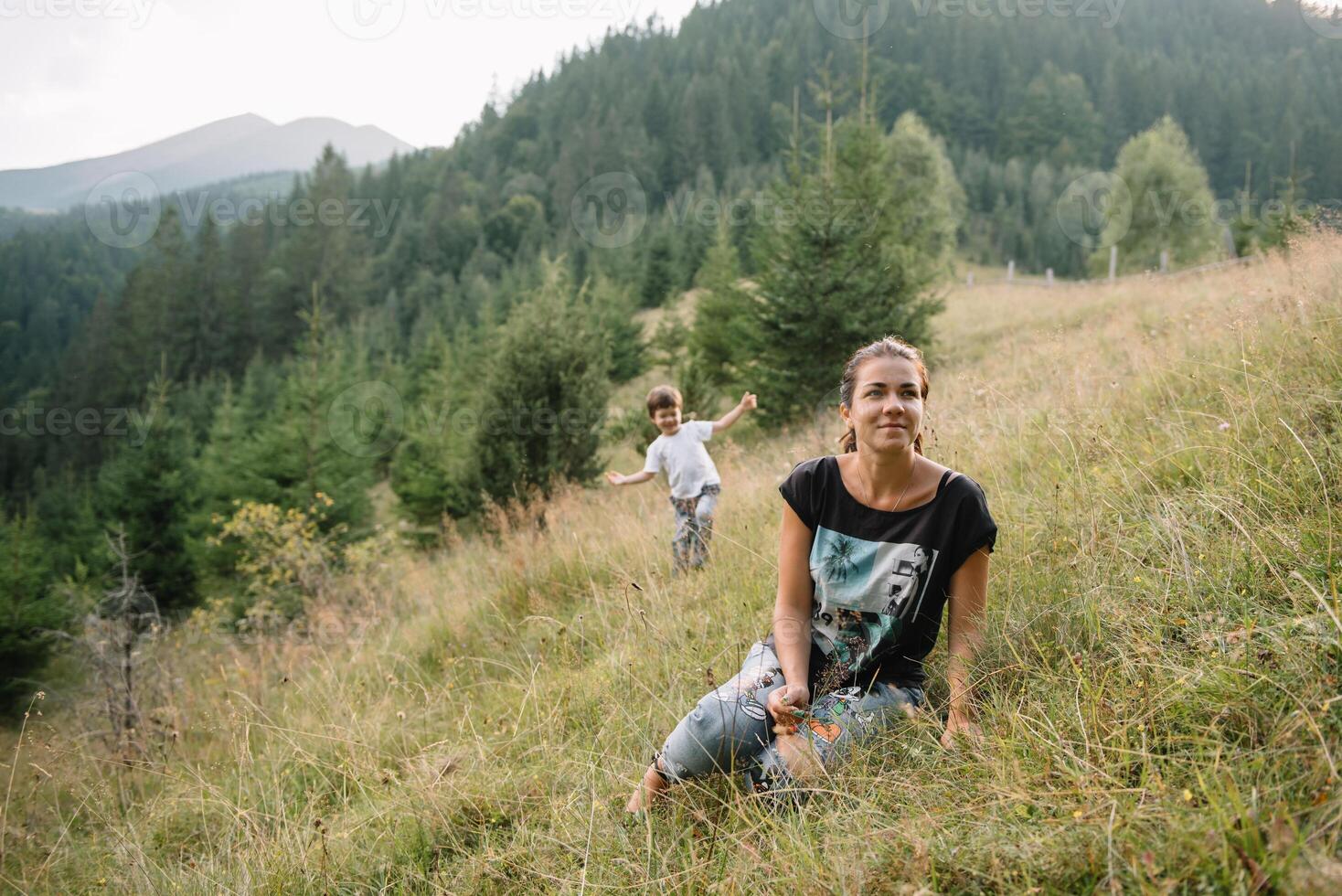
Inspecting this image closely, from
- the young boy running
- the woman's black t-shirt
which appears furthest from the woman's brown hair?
the young boy running

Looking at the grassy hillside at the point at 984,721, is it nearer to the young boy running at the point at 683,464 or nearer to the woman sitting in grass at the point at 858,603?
the woman sitting in grass at the point at 858,603

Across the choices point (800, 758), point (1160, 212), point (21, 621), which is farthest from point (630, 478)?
point (1160, 212)

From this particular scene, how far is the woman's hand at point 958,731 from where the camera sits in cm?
183

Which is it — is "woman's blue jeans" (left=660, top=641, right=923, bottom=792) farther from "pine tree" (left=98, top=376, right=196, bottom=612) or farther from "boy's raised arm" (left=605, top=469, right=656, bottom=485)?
"pine tree" (left=98, top=376, right=196, bottom=612)

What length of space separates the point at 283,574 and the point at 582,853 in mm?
11946

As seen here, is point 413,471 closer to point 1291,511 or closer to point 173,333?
point 1291,511

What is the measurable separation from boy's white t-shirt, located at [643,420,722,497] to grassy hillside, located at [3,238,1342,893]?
358 millimetres

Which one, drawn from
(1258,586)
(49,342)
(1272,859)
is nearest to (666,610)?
(1258,586)

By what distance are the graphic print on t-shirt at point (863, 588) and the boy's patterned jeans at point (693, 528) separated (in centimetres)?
184

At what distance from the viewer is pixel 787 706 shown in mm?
1944

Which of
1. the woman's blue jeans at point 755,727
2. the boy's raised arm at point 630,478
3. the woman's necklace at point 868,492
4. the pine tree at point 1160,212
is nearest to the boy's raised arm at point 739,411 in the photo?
the boy's raised arm at point 630,478

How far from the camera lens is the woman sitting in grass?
1998 mm

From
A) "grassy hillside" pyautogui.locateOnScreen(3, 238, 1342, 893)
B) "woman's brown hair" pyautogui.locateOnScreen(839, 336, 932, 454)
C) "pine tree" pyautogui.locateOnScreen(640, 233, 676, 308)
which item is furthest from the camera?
"pine tree" pyautogui.locateOnScreen(640, 233, 676, 308)

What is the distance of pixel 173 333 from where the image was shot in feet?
201
